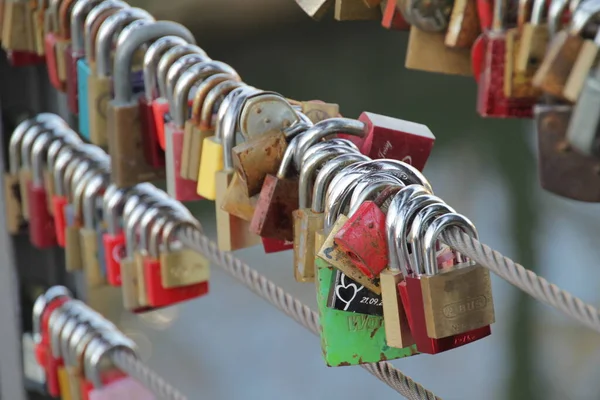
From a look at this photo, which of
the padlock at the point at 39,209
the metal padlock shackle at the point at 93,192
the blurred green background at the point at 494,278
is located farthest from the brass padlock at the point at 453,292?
the blurred green background at the point at 494,278

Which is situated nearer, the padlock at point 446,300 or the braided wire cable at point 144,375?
the padlock at point 446,300

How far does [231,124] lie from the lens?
3.03 feet

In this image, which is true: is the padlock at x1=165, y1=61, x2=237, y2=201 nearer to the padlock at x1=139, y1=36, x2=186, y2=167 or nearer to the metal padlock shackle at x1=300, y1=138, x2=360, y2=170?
the padlock at x1=139, y1=36, x2=186, y2=167

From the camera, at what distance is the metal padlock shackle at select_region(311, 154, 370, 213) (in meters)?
0.79

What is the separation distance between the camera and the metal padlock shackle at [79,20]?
3.99 ft

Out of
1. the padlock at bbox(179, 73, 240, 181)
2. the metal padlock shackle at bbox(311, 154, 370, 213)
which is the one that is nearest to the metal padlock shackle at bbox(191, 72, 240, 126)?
the padlock at bbox(179, 73, 240, 181)

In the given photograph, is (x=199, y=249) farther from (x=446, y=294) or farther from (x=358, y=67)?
(x=358, y=67)

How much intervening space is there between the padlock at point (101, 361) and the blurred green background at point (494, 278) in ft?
7.56

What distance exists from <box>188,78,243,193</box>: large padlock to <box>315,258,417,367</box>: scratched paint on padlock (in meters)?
0.24

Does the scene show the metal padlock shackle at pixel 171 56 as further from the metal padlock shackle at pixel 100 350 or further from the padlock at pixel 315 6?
the metal padlock shackle at pixel 100 350

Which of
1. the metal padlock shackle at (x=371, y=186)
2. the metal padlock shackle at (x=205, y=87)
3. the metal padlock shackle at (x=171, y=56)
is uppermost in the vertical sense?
Answer: the metal padlock shackle at (x=171, y=56)

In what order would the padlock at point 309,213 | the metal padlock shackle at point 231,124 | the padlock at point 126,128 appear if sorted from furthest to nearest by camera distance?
the padlock at point 126,128 → the metal padlock shackle at point 231,124 → the padlock at point 309,213

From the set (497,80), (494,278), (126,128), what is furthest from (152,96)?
(494,278)

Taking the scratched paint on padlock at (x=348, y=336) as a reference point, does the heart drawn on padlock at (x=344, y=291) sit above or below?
above
